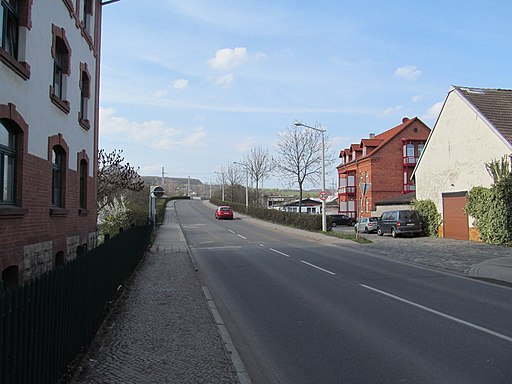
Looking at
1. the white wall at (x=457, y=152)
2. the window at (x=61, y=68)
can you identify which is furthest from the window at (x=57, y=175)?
the white wall at (x=457, y=152)

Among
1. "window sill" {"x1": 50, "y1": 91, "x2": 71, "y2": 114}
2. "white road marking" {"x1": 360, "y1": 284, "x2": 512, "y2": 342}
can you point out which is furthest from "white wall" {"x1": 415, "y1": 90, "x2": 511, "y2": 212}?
"window sill" {"x1": 50, "y1": 91, "x2": 71, "y2": 114}

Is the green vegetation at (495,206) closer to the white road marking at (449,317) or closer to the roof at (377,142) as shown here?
the white road marking at (449,317)

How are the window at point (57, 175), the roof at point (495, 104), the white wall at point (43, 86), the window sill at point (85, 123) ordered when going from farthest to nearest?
the roof at point (495, 104)
the window sill at point (85, 123)
the window at point (57, 175)
the white wall at point (43, 86)

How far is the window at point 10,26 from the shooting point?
7.93 meters

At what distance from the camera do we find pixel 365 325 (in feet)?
24.4

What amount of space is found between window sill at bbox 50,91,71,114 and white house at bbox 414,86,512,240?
63.6 ft

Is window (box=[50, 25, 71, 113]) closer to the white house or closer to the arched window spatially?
the arched window

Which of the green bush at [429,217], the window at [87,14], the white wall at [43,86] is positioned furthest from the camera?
the green bush at [429,217]

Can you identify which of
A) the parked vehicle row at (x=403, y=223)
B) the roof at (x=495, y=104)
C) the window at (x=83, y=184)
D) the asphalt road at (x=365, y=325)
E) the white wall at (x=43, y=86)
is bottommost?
the asphalt road at (x=365, y=325)

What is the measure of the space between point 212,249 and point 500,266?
12.4 m

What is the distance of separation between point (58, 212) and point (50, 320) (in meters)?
6.88

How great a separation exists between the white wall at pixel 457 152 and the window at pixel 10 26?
21.0 metres

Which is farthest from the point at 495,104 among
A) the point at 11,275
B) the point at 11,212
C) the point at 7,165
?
the point at 11,275

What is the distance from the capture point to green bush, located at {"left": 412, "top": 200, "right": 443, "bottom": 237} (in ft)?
93.6
